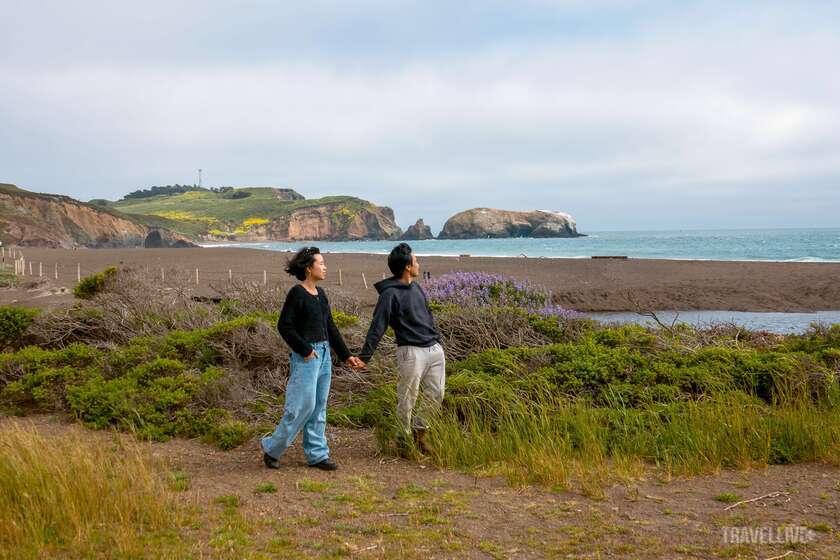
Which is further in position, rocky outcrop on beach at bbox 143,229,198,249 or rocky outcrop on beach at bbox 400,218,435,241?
rocky outcrop on beach at bbox 400,218,435,241

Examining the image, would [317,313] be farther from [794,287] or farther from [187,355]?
[794,287]

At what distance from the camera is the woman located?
19.2 feet

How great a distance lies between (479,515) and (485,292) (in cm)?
813

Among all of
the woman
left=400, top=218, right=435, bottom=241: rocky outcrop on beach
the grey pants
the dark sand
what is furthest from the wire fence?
left=400, top=218, right=435, bottom=241: rocky outcrop on beach

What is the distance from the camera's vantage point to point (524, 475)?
577 centimetres

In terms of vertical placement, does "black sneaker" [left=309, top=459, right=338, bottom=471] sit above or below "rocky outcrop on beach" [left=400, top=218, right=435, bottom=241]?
below

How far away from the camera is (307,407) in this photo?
5918mm

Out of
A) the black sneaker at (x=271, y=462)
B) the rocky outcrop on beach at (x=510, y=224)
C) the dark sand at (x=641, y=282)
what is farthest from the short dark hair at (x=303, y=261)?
the rocky outcrop on beach at (x=510, y=224)

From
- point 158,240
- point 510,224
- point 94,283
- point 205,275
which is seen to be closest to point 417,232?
point 510,224

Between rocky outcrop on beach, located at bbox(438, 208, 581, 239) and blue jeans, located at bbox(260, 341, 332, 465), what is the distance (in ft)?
485

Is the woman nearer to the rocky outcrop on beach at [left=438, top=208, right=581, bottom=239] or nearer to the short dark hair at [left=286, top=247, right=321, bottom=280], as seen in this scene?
the short dark hair at [left=286, top=247, right=321, bottom=280]

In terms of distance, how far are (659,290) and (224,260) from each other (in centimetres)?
2973

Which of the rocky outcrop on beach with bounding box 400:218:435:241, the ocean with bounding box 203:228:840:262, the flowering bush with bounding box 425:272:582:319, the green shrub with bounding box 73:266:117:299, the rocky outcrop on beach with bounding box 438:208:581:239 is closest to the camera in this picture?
the flowering bush with bounding box 425:272:582:319

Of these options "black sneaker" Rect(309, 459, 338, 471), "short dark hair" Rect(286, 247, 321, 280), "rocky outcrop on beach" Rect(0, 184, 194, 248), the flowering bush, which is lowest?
"black sneaker" Rect(309, 459, 338, 471)
